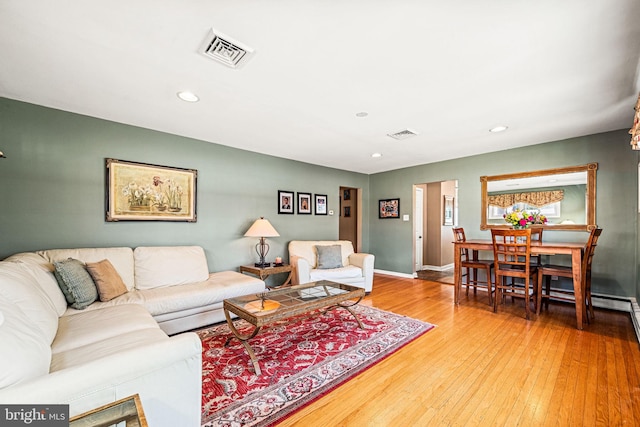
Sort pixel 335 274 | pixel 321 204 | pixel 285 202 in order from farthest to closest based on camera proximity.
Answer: pixel 321 204 → pixel 285 202 → pixel 335 274

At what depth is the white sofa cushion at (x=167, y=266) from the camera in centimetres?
303

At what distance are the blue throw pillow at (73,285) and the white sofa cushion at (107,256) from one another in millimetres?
393

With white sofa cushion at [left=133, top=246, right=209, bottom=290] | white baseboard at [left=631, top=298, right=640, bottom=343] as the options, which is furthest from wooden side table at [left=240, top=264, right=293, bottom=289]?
white baseboard at [left=631, top=298, right=640, bottom=343]

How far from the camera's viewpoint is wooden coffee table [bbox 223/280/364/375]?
210cm

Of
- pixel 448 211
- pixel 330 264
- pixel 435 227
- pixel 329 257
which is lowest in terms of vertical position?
pixel 330 264

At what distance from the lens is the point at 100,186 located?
3.09 m

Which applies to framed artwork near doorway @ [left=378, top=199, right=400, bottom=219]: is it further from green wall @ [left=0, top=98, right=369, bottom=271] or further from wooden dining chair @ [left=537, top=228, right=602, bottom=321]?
wooden dining chair @ [left=537, top=228, right=602, bottom=321]

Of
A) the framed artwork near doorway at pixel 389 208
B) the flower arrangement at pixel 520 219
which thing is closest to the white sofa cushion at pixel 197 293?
the flower arrangement at pixel 520 219

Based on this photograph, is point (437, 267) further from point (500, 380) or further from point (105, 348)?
point (105, 348)

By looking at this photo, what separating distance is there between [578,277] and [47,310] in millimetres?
4686

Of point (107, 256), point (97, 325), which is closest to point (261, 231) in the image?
point (107, 256)

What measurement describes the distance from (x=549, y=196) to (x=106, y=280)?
5.58m

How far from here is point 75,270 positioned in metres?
2.34

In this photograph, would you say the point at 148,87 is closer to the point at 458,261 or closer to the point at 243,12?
the point at 243,12
